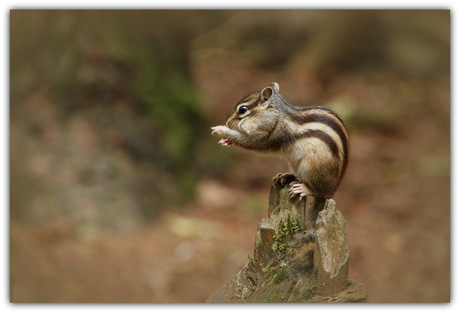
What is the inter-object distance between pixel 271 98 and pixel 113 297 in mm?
2072

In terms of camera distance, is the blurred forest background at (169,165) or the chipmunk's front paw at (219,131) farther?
the blurred forest background at (169,165)

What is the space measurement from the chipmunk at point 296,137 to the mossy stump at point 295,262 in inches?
3.2

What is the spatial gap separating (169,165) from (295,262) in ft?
8.70

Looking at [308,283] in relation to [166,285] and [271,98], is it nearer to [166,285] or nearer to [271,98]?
[271,98]

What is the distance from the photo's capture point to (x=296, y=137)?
6.66 feet

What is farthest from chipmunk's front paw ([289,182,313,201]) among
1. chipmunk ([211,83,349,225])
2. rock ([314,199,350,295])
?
rock ([314,199,350,295])

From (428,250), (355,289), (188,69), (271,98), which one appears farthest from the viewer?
(188,69)

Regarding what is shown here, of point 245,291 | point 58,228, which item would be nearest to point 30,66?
point 58,228

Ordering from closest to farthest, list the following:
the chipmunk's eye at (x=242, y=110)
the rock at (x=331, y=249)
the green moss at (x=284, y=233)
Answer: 1. the rock at (x=331, y=249)
2. the green moss at (x=284, y=233)
3. the chipmunk's eye at (x=242, y=110)

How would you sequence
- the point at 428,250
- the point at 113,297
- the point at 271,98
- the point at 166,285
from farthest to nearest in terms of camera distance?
the point at 428,250 → the point at 166,285 → the point at 113,297 → the point at 271,98

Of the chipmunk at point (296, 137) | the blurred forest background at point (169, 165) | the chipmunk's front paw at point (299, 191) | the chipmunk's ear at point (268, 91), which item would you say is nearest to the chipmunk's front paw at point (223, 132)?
the chipmunk at point (296, 137)

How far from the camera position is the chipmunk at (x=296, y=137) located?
1.97m

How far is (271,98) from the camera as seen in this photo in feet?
6.57

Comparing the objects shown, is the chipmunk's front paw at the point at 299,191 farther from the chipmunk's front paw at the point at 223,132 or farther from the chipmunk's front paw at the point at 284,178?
the chipmunk's front paw at the point at 223,132
